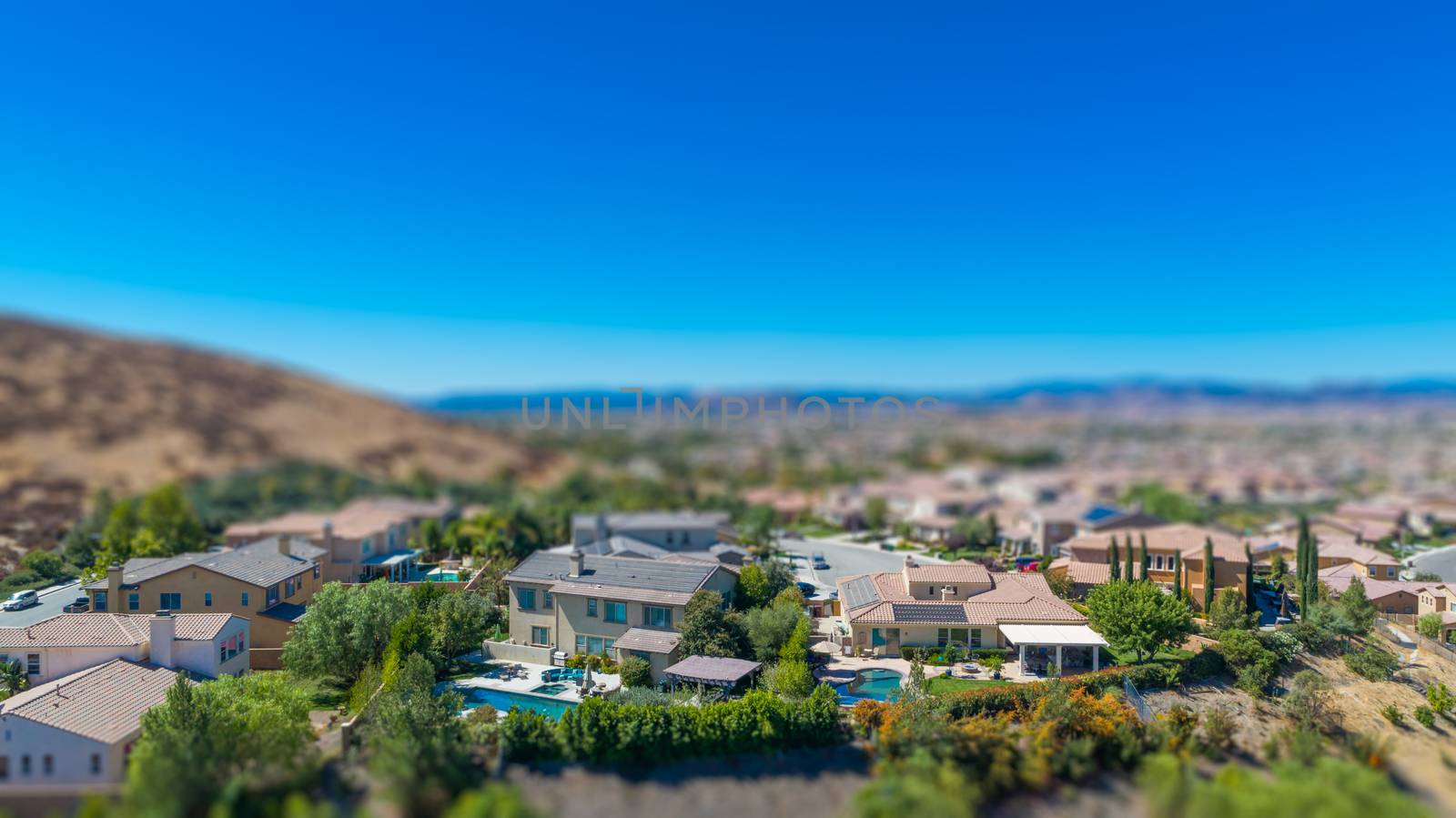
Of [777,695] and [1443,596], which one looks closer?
[777,695]

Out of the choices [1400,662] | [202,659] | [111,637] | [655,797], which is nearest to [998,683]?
[655,797]

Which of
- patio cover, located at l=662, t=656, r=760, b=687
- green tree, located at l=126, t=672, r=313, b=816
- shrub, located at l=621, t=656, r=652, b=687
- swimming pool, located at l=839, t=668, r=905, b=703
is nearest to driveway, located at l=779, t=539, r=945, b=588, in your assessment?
swimming pool, located at l=839, t=668, r=905, b=703

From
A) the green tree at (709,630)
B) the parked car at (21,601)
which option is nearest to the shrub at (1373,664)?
the green tree at (709,630)

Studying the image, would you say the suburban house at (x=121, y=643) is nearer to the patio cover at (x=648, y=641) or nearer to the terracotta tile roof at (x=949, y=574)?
the patio cover at (x=648, y=641)

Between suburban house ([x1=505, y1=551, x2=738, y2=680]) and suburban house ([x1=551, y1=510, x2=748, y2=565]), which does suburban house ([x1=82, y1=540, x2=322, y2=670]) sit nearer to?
suburban house ([x1=505, y1=551, x2=738, y2=680])

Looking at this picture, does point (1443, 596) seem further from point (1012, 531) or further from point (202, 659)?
point (202, 659)

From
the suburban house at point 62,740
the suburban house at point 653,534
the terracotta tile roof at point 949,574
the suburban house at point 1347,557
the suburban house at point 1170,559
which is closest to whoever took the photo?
the suburban house at point 62,740
